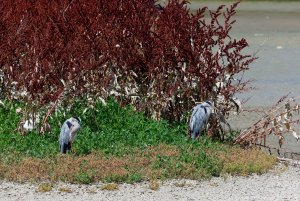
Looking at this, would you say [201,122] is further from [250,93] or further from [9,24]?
[250,93]

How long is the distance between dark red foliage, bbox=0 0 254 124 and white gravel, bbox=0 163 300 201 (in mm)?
1802

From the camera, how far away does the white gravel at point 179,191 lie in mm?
7926

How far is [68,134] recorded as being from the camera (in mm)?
8961

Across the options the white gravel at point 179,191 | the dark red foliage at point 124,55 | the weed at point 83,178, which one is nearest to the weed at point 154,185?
the white gravel at point 179,191

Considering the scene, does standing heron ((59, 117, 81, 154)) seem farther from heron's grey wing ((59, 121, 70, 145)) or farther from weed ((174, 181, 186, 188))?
weed ((174, 181, 186, 188))

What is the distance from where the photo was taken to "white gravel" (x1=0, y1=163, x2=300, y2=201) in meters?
7.93

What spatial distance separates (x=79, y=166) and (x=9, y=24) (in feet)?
11.5

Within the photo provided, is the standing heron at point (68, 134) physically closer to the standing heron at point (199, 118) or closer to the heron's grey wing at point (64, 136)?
the heron's grey wing at point (64, 136)

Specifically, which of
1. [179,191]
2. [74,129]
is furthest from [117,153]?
[179,191]

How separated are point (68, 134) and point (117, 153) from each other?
17.6 inches

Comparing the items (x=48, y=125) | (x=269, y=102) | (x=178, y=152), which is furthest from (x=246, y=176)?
(x=269, y=102)

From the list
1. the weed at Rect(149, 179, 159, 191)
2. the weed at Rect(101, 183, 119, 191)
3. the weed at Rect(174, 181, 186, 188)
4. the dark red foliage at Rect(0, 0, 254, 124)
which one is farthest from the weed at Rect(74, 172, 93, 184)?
the dark red foliage at Rect(0, 0, 254, 124)

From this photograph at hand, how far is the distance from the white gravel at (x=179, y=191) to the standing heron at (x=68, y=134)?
34.4 inches

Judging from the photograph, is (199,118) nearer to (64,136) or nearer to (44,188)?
(64,136)
